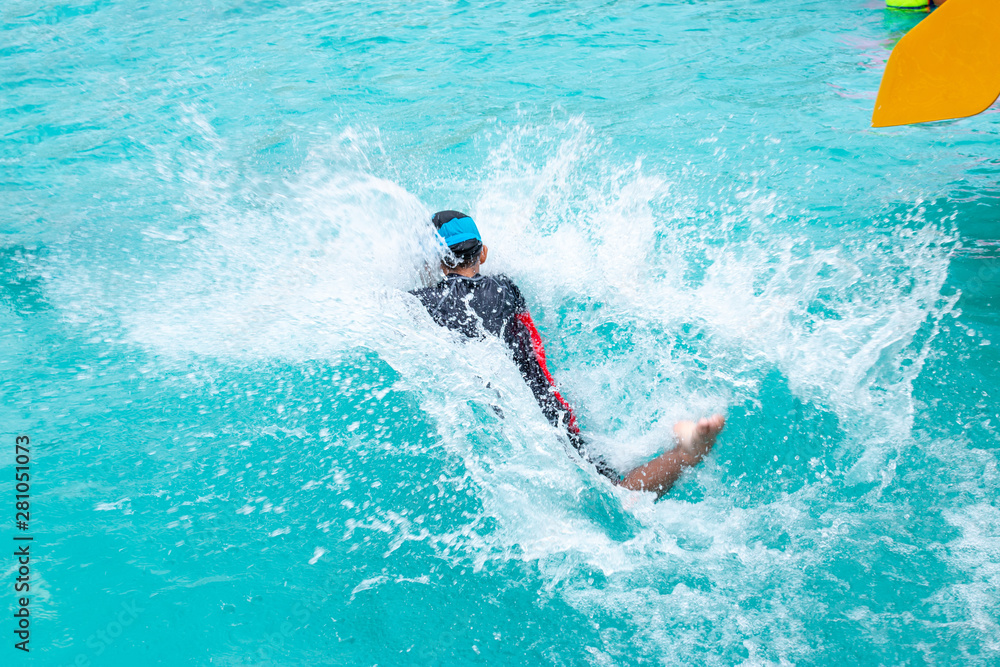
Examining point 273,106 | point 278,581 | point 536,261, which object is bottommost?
point 278,581

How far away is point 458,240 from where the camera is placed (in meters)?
3.70

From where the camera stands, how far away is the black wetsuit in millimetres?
3449

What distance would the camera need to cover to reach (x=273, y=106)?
8344 mm

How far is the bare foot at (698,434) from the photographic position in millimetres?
3150

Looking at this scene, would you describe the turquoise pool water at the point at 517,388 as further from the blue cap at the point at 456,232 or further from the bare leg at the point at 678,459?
the blue cap at the point at 456,232

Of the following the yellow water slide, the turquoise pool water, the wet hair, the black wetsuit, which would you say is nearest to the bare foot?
the turquoise pool water

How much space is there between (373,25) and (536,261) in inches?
311

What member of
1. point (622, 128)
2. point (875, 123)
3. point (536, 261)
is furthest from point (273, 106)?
point (875, 123)

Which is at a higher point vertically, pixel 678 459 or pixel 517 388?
pixel 517 388

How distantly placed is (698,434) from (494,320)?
3.95ft

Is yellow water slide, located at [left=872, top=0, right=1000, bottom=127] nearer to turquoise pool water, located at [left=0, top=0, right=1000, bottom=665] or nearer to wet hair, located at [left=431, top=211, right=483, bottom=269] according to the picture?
turquoise pool water, located at [left=0, top=0, right=1000, bottom=665]

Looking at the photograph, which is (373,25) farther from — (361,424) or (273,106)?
(361,424)

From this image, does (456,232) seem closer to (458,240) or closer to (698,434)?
(458,240)

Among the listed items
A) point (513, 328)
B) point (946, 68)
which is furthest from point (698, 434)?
point (946, 68)
